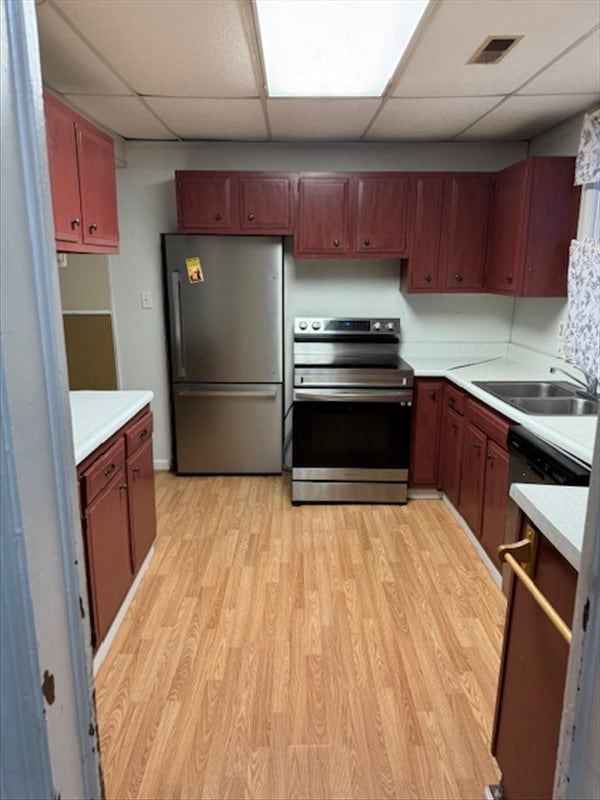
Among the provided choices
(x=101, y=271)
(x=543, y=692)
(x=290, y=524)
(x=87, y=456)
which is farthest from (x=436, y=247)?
(x=543, y=692)

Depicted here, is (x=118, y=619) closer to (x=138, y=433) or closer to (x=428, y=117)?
(x=138, y=433)

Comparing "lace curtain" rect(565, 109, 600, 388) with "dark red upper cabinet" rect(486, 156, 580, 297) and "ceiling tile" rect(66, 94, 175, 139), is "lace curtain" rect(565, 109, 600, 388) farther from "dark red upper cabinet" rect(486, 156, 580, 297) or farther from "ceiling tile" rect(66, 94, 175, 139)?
"ceiling tile" rect(66, 94, 175, 139)

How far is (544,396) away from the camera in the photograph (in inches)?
114

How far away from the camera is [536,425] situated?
6.95 feet

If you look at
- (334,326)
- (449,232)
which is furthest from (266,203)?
(449,232)

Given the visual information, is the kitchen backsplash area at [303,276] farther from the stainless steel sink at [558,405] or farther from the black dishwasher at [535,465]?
the black dishwasher at [535,465]

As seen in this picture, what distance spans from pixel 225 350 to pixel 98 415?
1.62 metres

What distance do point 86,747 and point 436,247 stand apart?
10.9 ft

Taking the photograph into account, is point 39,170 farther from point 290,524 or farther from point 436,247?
point 436,247

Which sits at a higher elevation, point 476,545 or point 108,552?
point 108,552

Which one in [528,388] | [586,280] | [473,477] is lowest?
[473,477]

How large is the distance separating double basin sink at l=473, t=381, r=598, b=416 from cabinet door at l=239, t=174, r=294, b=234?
163 centimetres

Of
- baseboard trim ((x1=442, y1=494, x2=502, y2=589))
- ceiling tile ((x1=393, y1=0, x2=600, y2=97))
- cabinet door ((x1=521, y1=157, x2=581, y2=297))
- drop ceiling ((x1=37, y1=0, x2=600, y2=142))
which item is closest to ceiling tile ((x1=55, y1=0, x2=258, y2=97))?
drop ceiling ((x1=37, y1=0, x2=600, y2=142))

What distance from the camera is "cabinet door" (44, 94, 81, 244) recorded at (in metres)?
1.90
